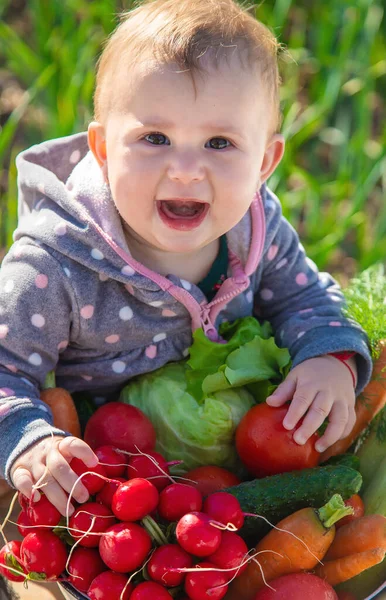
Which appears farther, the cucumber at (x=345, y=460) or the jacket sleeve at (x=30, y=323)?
the cucumber at (x=345, y=460)

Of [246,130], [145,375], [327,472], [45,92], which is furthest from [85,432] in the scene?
[45,92]

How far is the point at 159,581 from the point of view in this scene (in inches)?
55.3

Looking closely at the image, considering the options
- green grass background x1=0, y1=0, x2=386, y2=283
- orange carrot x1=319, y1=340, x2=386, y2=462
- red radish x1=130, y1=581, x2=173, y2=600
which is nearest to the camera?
red radish x1=130, y1=581, x2=173, y2=600

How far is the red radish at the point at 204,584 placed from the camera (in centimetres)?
139

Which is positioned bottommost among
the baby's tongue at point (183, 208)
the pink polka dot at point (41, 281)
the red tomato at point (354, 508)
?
the red tomato at point (354, 508)

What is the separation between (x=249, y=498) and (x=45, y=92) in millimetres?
Answer: 1877

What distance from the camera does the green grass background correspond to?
103 inches

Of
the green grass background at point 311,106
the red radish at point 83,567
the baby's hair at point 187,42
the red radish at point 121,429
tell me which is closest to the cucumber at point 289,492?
the red radish at point 121,429

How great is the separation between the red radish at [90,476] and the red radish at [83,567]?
11 cm

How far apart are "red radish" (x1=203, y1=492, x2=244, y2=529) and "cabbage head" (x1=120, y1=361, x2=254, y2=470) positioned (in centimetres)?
31

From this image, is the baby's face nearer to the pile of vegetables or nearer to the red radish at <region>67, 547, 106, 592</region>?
the pile of vegetables

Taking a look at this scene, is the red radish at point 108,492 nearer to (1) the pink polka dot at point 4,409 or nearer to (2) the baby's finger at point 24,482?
(2) the baby's finger at point 24,482

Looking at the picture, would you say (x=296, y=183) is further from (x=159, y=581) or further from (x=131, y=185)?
(x=159, y=581)

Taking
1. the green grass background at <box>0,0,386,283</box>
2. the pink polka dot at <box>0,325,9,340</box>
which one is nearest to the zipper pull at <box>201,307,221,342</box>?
the pink polka dot at <box>0,325,9,340</box>
